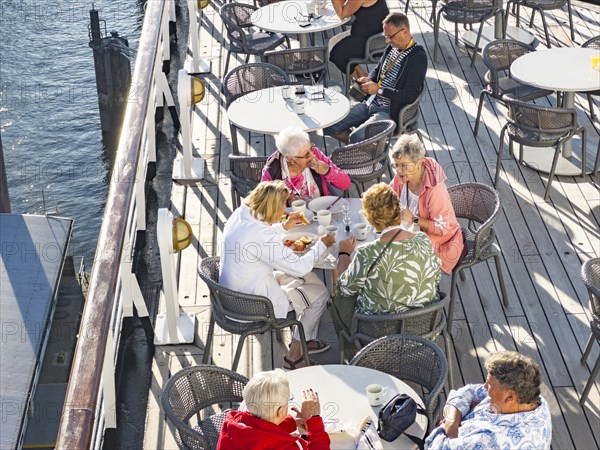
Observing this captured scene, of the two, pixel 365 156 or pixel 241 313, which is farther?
pixel 365 156

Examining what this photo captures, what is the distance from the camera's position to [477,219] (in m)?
5.53

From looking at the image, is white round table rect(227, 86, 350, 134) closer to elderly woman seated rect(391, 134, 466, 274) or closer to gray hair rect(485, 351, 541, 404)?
elderly woman seated rect(391, 134, 466, 274)

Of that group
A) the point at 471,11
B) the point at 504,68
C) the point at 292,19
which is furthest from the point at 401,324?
the point at 471,11

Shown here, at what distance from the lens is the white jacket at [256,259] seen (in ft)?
15.4

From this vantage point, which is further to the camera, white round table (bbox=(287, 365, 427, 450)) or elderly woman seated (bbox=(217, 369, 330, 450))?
white round table (bbox=(287, 365, 427, 450))

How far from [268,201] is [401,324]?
2.87 ft

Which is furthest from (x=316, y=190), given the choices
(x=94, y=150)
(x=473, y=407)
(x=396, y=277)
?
(x=94, y=150)

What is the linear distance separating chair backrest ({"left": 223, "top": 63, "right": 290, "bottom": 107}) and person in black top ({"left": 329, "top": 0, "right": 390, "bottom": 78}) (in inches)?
35.9

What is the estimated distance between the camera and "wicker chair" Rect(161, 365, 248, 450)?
13.2 feet

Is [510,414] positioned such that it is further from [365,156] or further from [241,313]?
[365,156]

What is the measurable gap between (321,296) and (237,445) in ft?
5.62

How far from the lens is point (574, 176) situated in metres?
7.04

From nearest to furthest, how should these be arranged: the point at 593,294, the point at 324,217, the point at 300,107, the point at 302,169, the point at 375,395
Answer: the point at 375,395 → the point at 593,294 → the point at 324,217 → the point at 302,169 → the point at 300,107

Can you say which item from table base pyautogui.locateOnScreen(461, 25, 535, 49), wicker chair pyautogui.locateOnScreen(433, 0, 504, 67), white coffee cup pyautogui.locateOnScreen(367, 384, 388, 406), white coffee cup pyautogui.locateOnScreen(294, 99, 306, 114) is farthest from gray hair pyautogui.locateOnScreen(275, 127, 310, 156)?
table base pyautogui.locateOnScreen(461, 25, 535, 49)
